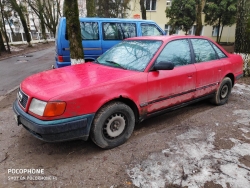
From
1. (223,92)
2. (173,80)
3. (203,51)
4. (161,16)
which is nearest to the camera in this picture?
(173,80)

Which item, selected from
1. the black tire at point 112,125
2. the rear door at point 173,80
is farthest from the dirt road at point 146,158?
the rear door at point 173,80

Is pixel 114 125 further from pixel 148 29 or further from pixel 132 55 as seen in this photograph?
pixel 148 29

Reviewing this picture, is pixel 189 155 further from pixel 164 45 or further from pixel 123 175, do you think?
pixel 164 45

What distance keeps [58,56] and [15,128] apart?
2866 millimetres

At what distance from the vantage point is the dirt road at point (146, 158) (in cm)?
226

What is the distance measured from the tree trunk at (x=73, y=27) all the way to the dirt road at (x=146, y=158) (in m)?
2.20

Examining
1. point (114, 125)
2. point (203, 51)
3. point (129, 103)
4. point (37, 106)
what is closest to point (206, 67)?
point (203, 51)

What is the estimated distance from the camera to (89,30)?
6.11 m

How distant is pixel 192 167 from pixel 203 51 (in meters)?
2.48

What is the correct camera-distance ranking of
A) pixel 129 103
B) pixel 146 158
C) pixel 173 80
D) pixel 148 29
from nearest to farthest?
pixel 146 158 → pixel 129 103 → pixel 173 80 → pixel 148 29

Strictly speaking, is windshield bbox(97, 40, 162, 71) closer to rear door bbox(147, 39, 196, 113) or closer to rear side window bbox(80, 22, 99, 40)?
rear door bbox(147, 39, 196, 113)

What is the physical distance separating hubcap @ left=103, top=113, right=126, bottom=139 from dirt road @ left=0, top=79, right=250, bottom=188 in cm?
24

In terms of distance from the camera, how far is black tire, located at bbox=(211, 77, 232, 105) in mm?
4336

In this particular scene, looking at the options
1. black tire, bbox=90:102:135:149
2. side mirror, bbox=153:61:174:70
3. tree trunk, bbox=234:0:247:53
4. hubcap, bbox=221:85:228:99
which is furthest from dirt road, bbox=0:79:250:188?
tree trunk, bbox=234:0:247:53
